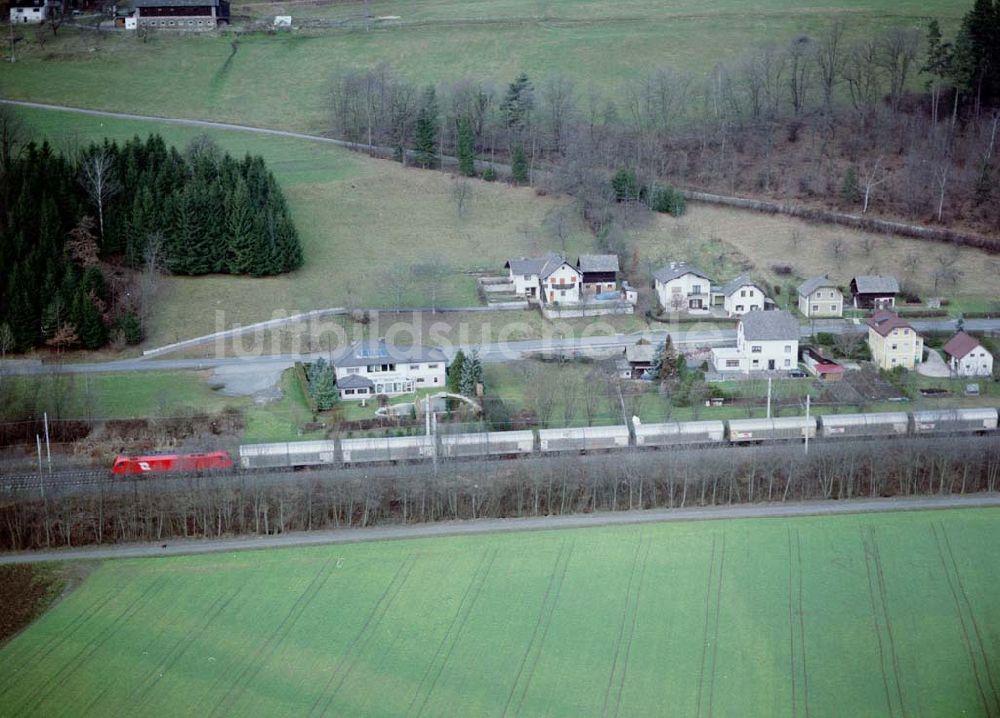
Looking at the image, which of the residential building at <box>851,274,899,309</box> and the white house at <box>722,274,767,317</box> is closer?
the white house at <box>722,274,767,317</box>

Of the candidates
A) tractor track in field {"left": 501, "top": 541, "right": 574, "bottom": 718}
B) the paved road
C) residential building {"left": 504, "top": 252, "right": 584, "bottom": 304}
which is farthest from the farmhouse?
tractor track in field {"left": 501, "top": 541, "right": 574, "bottom": 718}

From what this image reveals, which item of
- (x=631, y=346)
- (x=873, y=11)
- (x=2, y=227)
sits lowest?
(x=631, y=346)

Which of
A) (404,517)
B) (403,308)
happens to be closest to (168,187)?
(403,308)

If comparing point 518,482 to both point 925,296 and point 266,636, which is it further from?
point 925,296

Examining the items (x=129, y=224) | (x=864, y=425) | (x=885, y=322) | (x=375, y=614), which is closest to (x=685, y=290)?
(x=885, y=322)

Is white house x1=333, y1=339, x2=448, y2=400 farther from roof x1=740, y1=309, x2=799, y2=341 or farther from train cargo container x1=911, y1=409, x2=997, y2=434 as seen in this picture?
train cargo container x1=911, y1=409, x2=997, y2=434
